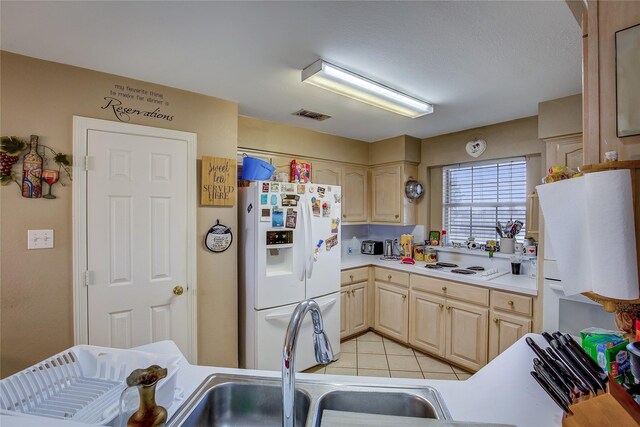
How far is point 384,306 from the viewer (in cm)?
334

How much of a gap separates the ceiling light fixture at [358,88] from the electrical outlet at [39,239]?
1821 mm

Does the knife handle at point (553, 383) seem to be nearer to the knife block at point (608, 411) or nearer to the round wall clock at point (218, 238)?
the knife block at point (608, 411)

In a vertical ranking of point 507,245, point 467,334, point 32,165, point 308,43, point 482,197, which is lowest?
point 467,334

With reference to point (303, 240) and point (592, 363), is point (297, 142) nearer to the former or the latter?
point (303, 240)

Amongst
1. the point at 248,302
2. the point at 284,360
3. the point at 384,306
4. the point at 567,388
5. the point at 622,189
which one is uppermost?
the point at 622,189

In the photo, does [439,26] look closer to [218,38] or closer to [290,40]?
[290,40]

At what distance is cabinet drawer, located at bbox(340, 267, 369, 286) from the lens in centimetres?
317

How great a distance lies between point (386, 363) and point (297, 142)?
8.00 feet

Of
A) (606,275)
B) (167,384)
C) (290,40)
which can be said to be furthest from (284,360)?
(290,40)

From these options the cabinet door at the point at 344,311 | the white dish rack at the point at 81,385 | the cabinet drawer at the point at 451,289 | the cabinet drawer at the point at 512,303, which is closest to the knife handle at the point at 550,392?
the white dish rack at the point at 81,385

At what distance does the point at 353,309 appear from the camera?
3.28 m

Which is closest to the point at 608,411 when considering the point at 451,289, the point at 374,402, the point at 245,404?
the point at 374,402

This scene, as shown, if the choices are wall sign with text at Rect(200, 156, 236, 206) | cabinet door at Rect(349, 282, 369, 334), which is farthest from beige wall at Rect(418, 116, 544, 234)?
wall sign with text at Rect(200, 156, 236, 206)

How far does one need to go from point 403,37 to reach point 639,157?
3.94ft
